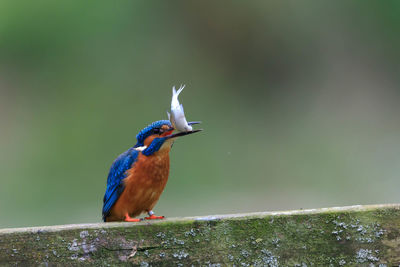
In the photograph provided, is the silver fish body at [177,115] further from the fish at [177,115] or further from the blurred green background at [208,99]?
the blurred green background at [208,99]

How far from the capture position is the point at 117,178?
8.49ft

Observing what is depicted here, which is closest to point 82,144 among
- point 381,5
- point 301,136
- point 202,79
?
point 202,79

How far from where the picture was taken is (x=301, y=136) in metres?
4.71

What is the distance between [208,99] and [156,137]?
2.10 metres

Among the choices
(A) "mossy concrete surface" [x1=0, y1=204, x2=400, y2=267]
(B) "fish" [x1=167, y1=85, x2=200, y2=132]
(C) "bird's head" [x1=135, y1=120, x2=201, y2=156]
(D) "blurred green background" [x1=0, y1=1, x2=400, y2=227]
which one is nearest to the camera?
(A) "mossy concrete surface" [x1=0, y1=204, x2=400, y2=267]

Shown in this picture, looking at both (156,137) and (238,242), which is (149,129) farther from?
(238,242)

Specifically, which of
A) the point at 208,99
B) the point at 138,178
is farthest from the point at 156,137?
the point at 208,99

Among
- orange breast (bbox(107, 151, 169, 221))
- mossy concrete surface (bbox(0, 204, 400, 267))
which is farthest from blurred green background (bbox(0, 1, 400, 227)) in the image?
mossy concrete surface (bbox(0, 204, 400, 267))

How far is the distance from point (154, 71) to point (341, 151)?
1.54 m

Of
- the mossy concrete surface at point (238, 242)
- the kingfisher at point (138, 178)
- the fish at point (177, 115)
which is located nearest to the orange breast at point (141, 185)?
the kingfisher at point (138, 178)

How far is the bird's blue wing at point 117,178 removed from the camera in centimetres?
258

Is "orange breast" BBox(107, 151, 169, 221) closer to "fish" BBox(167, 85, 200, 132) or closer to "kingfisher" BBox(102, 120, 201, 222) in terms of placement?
"kingfisher" BBox(102, 120, 201, 222)

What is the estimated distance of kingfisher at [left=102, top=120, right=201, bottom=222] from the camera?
256 cm

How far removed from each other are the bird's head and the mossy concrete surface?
0.93 metres
